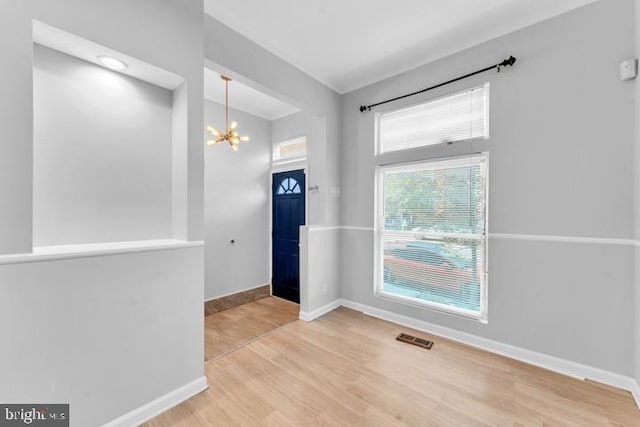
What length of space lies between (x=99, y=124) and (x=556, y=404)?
12.6ft

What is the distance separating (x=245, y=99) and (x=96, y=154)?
2.51 metres

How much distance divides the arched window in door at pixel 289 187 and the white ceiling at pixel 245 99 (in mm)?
1164

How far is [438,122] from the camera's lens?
2910 millimetres

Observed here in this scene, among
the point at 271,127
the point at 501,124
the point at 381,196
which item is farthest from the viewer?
the point at 271,127

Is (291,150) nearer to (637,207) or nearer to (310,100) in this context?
(310,100)

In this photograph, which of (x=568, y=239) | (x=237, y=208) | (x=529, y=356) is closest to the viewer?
(x=568, y=239)

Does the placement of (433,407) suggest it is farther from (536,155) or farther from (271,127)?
(271,127)

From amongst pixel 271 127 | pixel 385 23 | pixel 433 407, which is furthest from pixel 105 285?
pixel 271 127

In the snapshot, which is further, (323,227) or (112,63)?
(323,227)

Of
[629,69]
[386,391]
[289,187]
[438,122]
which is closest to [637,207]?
[629,69]

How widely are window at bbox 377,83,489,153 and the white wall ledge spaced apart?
2.58m

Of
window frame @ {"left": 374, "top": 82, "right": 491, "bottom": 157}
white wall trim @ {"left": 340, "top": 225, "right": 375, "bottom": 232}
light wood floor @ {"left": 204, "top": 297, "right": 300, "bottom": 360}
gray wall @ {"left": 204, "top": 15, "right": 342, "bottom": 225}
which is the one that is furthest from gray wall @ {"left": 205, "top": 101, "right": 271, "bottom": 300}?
window frame @ {"left": 374, "top": 82, "right": 491, "bottom": 157}

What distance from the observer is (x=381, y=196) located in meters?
3.41

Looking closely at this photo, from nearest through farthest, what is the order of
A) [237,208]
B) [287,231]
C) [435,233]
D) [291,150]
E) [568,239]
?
[568,239] < [435,233] < [237,208] < [287,231] < [291,150]
